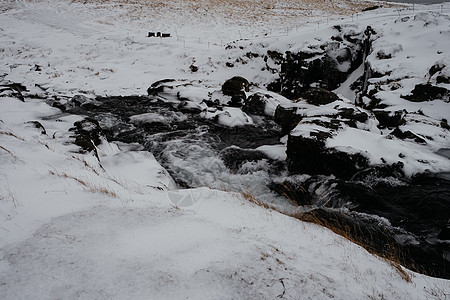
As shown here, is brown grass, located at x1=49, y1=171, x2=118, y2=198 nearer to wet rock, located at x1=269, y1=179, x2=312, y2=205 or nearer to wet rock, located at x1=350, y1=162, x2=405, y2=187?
wet rock, located at x1=269, y1=179, x2=312, y2=205

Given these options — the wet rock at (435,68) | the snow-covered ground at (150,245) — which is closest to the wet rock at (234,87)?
the snow-covered ground at (150,245)

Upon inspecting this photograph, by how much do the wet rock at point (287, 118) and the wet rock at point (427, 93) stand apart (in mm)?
4868

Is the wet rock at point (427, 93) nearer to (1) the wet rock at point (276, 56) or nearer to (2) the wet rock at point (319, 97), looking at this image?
(2) the wet rock at point (319, 97)

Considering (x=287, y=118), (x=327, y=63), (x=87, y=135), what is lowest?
(x=87, y=135)

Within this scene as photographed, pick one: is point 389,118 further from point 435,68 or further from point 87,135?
point 87,135

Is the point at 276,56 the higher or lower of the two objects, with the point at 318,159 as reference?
higher

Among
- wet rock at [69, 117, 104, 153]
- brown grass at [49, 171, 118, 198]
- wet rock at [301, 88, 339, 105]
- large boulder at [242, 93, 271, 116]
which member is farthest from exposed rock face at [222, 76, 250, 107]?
brown grass at [49, 171, 118, 198]

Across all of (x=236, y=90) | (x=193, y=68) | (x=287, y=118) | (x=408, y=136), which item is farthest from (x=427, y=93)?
(x=193, y=68)

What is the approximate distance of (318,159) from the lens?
22.4 feet

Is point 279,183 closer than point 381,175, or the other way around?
point 381,175

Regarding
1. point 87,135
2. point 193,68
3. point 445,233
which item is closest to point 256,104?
point 87,135

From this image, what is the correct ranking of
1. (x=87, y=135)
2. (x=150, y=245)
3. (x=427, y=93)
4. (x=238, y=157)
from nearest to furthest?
(x=150, y=245), (x=87, y=135), (x=238, y=157), (x=427, y=93)

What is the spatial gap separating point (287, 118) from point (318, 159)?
3402 millimetres

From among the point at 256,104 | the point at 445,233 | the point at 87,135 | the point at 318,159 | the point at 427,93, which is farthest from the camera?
the point at 256,104
